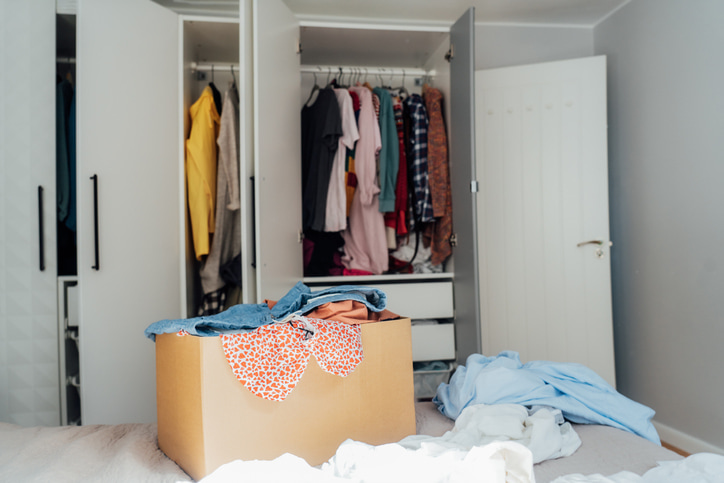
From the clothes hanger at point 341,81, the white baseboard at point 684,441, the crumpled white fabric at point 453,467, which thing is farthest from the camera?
the clothes hanger at point 341,81

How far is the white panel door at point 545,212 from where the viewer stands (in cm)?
263

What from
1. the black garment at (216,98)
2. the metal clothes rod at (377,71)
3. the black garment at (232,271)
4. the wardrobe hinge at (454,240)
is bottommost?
the black garment at (232,271)

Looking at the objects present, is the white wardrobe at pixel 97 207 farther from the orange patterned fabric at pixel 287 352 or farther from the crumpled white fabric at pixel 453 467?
the crumpled white fabric at pixel 453 467

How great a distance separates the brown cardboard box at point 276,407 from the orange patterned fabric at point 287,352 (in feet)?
0.06

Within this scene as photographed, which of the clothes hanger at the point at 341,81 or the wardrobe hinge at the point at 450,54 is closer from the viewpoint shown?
the wardrobe hinge at the point at 450,54

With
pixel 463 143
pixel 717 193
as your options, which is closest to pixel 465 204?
pixel 463 143

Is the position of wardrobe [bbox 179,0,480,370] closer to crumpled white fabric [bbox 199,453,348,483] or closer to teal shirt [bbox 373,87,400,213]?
teal shirt [bbox 373,87,400,213]

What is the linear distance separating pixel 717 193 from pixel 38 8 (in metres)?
3.07

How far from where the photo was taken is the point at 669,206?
2.34 m

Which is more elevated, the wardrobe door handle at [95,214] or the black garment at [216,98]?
the black garment at [216,98]

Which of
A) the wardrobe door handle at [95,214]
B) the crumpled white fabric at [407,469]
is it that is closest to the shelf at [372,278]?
the wardrobe door handle at [95,214]

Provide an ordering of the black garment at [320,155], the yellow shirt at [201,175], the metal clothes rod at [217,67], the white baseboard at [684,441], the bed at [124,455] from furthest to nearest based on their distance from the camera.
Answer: the metal clothes rod at [217,67]
the black garment at [320,155]
the yellow shirt at [201,175]
the white baseboard at [684,441]
the bed at [124,455]

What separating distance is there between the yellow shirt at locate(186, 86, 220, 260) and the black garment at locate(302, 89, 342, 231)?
52 centimetres

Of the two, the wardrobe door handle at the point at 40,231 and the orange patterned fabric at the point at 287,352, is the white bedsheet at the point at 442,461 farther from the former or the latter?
the wardrobe door handle at the point at 40,231
